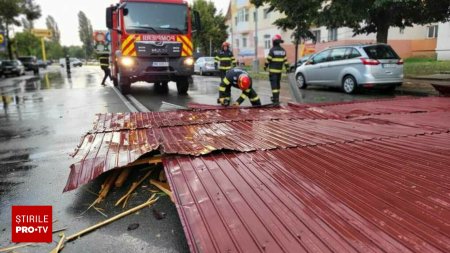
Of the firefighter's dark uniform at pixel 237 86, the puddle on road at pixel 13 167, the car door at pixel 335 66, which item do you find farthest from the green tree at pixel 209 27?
the puddle on road at pixel 13 167

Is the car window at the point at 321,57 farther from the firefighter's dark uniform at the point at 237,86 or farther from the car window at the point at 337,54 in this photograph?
the firefighter's dark uniform at the point at 237,86

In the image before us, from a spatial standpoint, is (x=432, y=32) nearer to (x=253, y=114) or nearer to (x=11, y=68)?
(x=253, y=114)

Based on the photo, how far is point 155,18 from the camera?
10.8 m

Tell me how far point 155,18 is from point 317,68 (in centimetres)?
581

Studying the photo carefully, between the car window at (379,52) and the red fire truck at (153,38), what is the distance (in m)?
5.28

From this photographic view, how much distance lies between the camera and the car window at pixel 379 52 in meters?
10.8

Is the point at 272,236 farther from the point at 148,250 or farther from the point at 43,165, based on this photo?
the point at 43,165

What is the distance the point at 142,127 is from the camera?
518cm

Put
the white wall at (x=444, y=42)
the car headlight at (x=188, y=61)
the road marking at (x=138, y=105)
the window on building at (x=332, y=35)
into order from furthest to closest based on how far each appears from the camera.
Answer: the window on building at (x=332, y=35)
the white wall at (x=444, y=42)
the car headlight at (x=188, y=61)
the road marking at (x=138, y=105)

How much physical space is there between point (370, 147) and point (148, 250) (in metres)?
2.61

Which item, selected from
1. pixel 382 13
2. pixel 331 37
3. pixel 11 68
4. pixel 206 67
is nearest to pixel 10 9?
pixel 11 68

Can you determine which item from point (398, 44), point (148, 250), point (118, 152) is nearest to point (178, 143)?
point (118, 152)

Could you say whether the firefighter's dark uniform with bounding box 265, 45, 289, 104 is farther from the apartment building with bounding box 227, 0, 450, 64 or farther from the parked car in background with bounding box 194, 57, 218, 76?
the parked car in background with bounding box 194, 57, 218, 76

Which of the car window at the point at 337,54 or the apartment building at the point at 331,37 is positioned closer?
the car window at the point at 337,54
